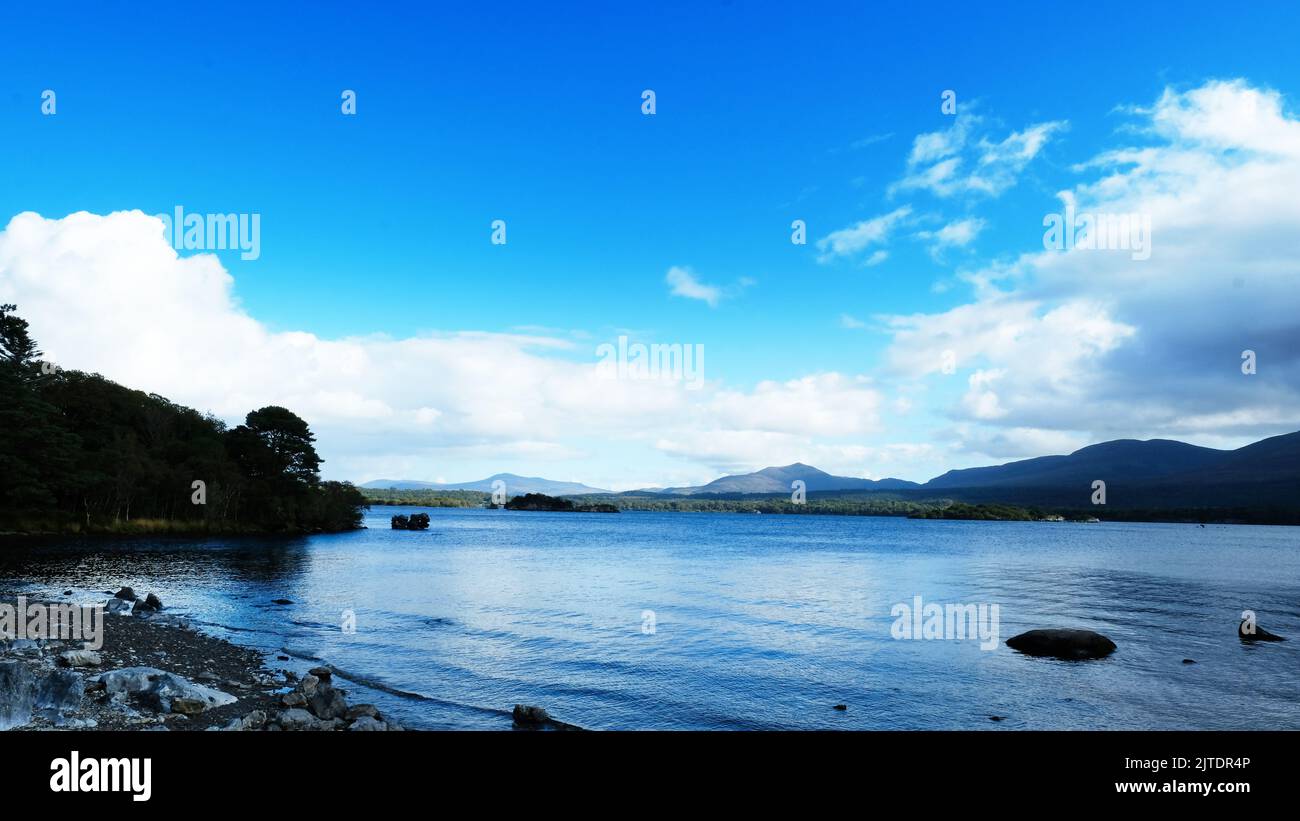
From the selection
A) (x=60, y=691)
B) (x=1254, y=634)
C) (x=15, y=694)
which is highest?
(x=15, y=694)

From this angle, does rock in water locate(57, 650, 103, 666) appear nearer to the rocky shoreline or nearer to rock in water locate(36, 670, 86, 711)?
the rocky shoreline

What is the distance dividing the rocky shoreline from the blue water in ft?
7.51

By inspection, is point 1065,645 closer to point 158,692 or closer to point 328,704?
point 328,704

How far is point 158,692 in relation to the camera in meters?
18.6

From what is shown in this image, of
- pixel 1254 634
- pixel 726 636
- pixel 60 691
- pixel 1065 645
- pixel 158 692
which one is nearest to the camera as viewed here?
pixel 60 691

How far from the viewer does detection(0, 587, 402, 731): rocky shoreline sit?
16.5 metres

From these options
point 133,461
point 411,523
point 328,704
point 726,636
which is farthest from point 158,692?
point 411,523

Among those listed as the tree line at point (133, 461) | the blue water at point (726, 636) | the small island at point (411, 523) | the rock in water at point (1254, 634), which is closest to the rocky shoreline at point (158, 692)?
the blue water at point (726, 636)

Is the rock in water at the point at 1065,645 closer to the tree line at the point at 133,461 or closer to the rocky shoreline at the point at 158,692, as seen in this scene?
the rocky shoreline at the point at 158,692

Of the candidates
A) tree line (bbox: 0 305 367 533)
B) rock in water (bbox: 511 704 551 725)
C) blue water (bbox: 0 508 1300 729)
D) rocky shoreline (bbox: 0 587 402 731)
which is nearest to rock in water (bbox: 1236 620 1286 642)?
blue water (bbox: 0 508 1300 729)

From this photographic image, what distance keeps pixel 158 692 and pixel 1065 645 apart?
1393 inches

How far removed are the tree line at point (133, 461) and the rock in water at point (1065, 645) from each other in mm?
102956

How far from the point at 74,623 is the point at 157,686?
17.3 metres
